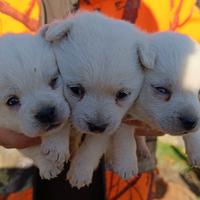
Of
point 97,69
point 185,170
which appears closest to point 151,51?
point 97,69

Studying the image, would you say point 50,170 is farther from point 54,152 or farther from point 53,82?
point 53,82

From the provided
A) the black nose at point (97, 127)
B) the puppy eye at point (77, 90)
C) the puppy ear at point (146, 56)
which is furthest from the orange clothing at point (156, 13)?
the black nose at point (97, 127)

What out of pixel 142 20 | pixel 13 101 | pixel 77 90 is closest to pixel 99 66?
pixel 77 90

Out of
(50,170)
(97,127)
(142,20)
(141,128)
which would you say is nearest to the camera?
(97,127)

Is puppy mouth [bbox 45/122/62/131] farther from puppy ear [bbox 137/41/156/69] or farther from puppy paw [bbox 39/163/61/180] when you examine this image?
puppy ear [bbox 137/41/156/69]

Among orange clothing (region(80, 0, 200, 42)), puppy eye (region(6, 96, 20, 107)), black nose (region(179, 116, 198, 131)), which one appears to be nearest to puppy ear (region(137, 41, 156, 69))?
black nose (region(179, 116, 198, 131))

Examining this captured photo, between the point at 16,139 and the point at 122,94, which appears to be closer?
the point at 122,94

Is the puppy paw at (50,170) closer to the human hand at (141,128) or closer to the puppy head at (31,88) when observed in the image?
the puppy head at (31,88)
